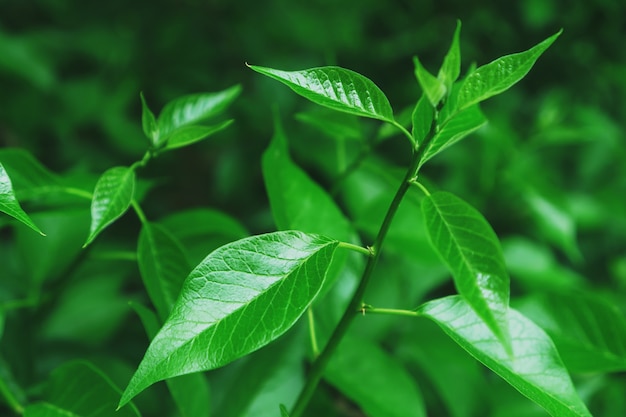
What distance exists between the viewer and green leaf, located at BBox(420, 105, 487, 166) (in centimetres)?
43

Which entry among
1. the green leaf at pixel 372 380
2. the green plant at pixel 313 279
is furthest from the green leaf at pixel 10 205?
the green leaf at pixel 372 380

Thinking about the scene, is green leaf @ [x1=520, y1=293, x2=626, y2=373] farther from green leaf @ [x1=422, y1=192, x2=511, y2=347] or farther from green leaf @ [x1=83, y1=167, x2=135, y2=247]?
green leaf @ [x1=83, y1=167, x2=135, y2=247]

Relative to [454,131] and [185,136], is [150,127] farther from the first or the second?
[454,131]

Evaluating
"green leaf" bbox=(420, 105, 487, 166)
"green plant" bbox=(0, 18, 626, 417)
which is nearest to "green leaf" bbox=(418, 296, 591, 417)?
"green plant" bbox=(0, 18, 626, 417)

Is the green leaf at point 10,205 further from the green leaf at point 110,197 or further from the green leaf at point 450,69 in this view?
the green leaf at point 450,69

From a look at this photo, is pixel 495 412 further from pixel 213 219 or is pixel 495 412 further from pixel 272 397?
pixel 213 219

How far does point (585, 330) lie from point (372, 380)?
21 centimetres

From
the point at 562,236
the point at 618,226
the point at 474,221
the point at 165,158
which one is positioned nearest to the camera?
the point at 474,221

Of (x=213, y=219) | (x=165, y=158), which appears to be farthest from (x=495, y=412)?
(x=165, y=158)

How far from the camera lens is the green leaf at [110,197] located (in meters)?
0.45

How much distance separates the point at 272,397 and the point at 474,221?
318mm

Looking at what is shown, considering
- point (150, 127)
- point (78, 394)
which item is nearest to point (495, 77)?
point (150, 127)

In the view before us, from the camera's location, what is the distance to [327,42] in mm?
1408

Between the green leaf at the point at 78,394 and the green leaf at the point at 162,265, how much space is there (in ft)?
0.23
